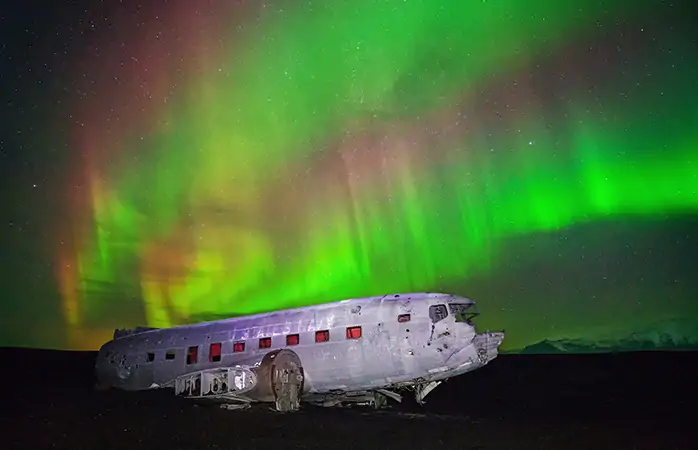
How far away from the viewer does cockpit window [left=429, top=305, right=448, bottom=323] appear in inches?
1045

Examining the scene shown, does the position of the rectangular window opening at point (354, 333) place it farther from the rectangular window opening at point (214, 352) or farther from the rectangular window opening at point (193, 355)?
the rectangular window opening at point (193, 355)

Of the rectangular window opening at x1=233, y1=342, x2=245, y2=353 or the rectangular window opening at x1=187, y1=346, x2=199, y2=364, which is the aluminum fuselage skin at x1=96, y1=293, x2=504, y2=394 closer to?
the rectangular window opening at x1=233, y1=342, x2=245, y2=353

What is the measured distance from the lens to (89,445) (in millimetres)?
19922

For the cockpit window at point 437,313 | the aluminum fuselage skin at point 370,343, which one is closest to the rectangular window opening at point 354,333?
the aluminum fuselage skin at point 370,343

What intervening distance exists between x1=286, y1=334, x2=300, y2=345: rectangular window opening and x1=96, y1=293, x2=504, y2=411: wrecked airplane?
5 cm

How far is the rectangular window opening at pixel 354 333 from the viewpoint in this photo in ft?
88.7

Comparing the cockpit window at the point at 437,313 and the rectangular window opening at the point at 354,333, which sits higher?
the cockpit window at the point at 437,313

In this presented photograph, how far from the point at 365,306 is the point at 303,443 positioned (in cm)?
830

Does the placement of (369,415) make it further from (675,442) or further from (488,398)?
(488,398)

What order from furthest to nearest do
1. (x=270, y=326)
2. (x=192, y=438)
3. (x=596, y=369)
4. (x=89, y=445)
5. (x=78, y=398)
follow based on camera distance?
(x=596, y=369) → (x=78, y=398) → (x=270, y=326) → (x=192, y=438) → (x=89, y=445)

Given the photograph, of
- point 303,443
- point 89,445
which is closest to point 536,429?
point 303,443

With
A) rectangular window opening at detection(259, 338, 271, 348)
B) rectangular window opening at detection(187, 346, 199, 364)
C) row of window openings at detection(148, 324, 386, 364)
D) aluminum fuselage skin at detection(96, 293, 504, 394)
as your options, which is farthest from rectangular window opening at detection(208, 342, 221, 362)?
rectangular window opening at detection(259, 338, 271, 348)

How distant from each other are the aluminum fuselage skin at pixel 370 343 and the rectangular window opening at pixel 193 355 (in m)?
0.35

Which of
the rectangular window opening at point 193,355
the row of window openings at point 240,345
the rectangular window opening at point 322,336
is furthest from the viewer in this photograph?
the rectangular window opening at point 193,355
